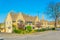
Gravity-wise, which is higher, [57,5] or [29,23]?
[57,5]

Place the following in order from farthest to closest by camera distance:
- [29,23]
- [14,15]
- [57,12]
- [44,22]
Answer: [44,22] < [29,23] < [14,15] < [57,12]

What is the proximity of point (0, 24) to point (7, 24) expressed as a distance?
19.2 ft

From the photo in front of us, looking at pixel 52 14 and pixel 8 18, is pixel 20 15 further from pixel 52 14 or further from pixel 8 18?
pixel 52 14

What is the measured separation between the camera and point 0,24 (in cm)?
8119

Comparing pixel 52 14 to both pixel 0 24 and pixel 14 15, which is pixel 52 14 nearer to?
pixel 14 15

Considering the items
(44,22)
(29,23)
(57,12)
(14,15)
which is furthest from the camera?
(44,22)

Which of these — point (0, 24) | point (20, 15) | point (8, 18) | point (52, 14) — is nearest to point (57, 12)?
point (52, 14)

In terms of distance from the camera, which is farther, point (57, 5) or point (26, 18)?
point (26, 18)

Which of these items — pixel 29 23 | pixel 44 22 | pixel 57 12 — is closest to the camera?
pixel 57 12

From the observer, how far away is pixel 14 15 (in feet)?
238

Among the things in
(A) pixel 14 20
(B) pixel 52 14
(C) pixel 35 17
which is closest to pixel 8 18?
(A) pixel 14 20

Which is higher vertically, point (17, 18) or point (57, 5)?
point (57, 5)

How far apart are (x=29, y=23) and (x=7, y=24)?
10.5 m

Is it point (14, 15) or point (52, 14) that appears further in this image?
point (14, 15)
